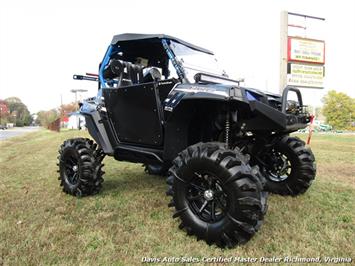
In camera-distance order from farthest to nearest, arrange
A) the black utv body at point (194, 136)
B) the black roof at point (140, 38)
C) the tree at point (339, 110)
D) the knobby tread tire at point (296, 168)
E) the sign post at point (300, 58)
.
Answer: the tree at point (339, 110), the sign post at point (300, 58), the knobby tread tire at point (296, 168), the black roof at point (140, 38), the black utv body at point (194, 136)

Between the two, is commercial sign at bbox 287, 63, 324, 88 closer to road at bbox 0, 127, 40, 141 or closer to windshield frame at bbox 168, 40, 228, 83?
windshield frame at bbox 168, 40, 228, 83

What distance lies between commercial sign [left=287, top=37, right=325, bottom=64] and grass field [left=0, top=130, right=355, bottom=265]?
12.1 meters

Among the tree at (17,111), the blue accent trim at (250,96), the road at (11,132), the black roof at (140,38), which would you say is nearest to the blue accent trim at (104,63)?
the black roof at (140,38)

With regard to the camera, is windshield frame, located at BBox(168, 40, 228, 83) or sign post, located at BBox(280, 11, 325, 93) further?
sign post, located at BBox(280, 11, 325, 93)

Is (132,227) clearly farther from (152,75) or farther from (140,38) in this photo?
(140,38)

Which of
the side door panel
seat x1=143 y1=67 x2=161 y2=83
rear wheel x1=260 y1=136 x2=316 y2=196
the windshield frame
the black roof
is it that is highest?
the black roof

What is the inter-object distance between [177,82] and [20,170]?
5071 mm

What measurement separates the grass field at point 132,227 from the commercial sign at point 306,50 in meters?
12.1

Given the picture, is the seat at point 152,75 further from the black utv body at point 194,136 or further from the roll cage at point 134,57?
the roll cage at point 134,57

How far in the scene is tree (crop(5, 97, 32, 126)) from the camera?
9454 centimetres

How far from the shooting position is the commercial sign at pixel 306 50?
1588cm

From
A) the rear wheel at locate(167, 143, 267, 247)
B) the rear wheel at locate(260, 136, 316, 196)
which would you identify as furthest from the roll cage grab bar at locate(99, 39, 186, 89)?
the rear wheel at locate(260, 136, 316, 196)

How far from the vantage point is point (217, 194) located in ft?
10.0

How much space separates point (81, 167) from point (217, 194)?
2.24 meters
